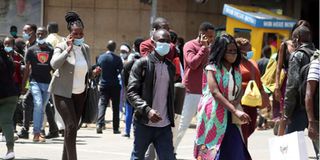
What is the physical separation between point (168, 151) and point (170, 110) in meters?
0.44

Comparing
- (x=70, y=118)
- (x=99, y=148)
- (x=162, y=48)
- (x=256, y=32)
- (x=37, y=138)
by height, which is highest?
(x=256, y=32)

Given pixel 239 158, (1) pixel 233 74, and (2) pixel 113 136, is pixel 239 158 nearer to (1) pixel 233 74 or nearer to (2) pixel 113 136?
(1) pixel 233 74

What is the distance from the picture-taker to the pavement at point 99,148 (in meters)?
11.1

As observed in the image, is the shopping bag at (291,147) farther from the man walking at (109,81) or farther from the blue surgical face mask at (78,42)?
the man walking at (109,81)

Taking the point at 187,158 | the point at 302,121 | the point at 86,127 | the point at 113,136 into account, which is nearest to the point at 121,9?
the point at 86,127

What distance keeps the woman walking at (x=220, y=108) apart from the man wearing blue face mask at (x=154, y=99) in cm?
43

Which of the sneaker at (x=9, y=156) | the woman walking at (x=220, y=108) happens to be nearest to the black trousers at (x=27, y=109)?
the sneaker at (x=9, y=156)

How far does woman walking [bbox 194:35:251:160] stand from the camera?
24.7 ft

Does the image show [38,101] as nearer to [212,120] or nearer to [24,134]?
[24,134]

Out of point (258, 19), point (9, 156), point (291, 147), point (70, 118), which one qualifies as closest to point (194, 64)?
point (70, 118)

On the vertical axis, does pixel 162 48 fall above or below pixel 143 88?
above

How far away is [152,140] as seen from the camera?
7.98 meters

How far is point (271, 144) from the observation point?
7.27 meters

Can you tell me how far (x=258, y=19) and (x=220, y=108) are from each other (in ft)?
39.3
